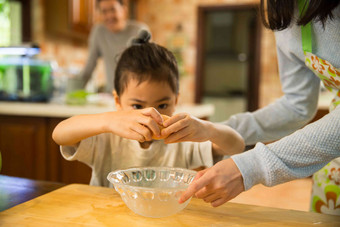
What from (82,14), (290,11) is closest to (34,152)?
(290,11)

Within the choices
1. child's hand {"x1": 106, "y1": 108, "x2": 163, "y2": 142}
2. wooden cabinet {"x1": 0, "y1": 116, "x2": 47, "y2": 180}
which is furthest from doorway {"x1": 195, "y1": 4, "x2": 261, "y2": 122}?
child's hand {"x1": 106, "y1": 108, "x2": 163, "y2": 142}

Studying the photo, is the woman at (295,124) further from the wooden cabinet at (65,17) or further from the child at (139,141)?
the wooden cabinet at (65,17)

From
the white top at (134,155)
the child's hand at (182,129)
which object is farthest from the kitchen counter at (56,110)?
the child's hand at (182,129)

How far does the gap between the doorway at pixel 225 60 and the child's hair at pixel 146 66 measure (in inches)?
176

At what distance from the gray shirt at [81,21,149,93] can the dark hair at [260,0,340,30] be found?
84.6 inches

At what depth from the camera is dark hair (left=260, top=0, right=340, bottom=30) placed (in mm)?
774

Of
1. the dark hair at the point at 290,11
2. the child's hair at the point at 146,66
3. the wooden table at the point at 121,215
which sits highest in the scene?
the dark hair at the point at 290,11

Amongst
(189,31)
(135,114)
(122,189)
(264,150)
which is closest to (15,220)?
(122,189)

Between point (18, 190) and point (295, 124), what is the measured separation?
87cm

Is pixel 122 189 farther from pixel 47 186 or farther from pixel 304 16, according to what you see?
pixel 304 16

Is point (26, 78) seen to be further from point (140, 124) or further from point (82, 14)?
point (140, 124)

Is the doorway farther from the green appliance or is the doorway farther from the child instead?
the child

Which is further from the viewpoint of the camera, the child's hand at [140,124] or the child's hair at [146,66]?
the child's hair at [146,66]

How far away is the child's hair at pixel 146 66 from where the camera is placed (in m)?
1.12
